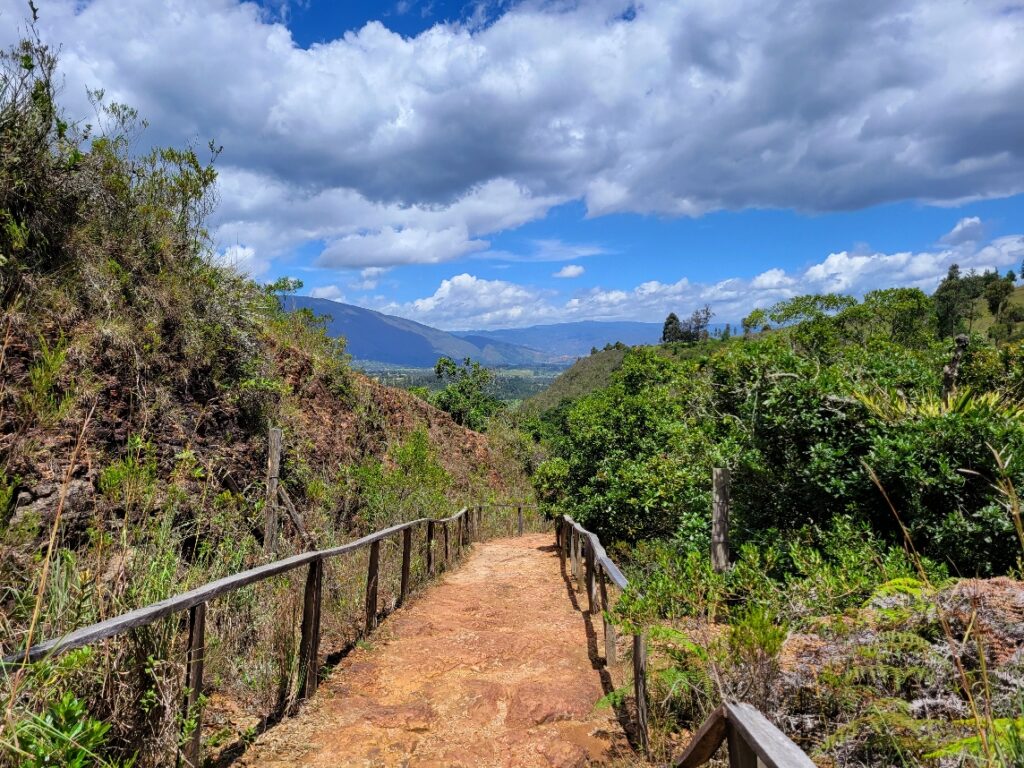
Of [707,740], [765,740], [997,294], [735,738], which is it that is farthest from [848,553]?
[997,294]

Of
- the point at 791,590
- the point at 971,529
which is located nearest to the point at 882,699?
the point at 791,590

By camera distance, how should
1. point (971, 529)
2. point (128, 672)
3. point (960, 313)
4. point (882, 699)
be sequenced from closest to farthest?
point (882, 699)
point (128, 672)
point (971, 529)
point (960, 313)

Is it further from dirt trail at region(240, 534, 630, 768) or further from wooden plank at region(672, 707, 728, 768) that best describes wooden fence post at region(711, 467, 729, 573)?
wooden plank at region(672, 707, 728, 768)

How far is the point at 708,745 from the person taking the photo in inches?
95.0

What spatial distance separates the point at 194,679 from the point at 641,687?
253 centimetres

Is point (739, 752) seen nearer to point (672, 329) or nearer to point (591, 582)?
point (591, 582)

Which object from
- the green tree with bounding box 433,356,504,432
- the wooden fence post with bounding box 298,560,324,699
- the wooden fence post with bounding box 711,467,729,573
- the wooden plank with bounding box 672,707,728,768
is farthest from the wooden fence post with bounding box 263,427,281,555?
the green tree with bounding box 433,356,504,432

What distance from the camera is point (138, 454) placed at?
5.88m

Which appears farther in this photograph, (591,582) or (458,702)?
(591,582)

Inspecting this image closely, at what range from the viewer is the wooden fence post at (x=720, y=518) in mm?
5801

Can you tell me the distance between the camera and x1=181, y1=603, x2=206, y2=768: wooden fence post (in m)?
3.08

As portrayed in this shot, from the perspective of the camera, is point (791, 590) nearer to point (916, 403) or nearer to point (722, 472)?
point (722, 472)

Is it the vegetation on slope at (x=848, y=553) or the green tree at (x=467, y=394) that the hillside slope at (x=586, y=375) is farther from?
the vegetation on slope at (x=848, y=553)

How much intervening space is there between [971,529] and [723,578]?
220 centimetres
